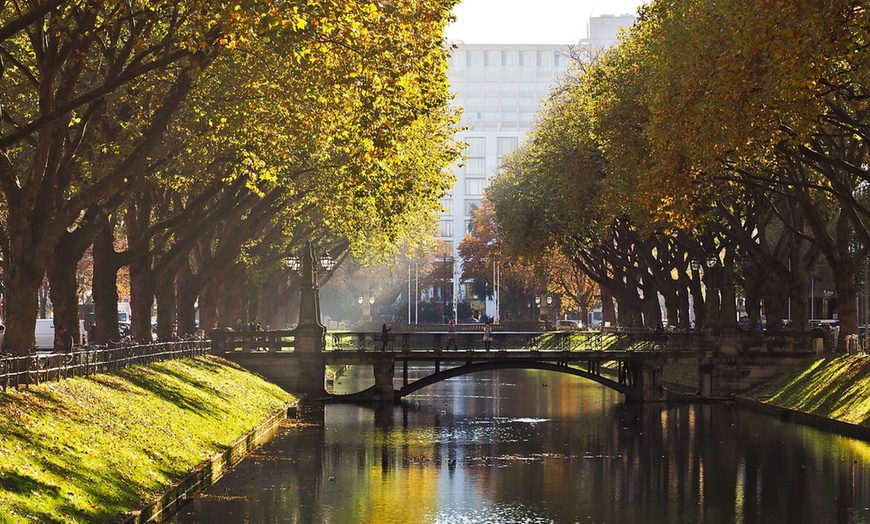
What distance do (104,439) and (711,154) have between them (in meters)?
16.6

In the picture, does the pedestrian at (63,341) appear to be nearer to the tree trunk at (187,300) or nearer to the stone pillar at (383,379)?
the tree trunk at (187,300)

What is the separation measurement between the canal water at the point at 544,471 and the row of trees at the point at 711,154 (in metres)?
7.19

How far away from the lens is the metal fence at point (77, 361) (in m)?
26.5

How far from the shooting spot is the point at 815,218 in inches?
1807

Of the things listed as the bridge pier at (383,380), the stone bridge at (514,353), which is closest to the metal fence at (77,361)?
the stone bridge at (514,353)

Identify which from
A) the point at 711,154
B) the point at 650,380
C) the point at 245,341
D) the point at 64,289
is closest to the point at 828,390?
the point at 650,380

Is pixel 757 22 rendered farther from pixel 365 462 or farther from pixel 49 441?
pixel 49 441

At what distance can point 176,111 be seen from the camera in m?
36.4

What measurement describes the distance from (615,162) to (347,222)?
1248cm

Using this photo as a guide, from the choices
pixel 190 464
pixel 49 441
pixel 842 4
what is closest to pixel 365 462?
pixel 190 464

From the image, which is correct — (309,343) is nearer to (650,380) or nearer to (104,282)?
(650,380)

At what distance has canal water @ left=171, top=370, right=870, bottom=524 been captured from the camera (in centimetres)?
2609

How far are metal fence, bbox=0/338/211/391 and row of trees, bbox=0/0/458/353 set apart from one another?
110 cm

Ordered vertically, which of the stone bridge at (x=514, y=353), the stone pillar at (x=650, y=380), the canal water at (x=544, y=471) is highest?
the stone bridge at (x=514, y=353)
